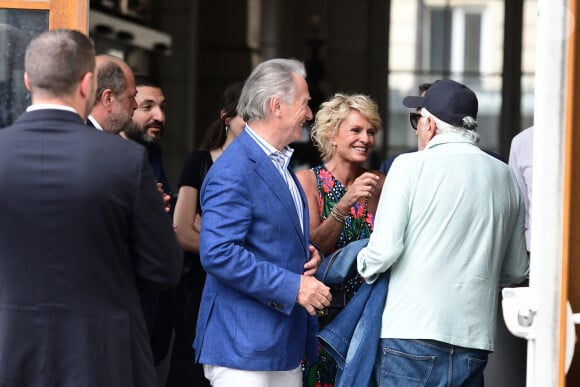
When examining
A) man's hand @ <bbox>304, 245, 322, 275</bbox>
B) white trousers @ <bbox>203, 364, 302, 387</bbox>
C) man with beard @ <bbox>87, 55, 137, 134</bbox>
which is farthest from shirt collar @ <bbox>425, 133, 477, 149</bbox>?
man with beard @ <bbox>87, 55, 137, 134</bbox>

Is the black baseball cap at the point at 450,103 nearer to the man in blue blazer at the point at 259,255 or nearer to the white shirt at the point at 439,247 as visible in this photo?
the white shirt at the point at 439,247

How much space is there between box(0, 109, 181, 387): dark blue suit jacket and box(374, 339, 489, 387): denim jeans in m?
1.08

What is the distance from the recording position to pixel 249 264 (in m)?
3.54

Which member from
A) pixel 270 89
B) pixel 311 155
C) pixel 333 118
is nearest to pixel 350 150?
pixel 333 118

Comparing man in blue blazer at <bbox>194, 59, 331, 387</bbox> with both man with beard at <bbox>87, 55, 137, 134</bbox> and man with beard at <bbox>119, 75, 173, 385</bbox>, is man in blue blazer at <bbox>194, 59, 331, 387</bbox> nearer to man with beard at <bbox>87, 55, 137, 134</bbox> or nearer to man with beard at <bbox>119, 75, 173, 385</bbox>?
man with beard at <bbox>87, 55, 137, 134</bbox>

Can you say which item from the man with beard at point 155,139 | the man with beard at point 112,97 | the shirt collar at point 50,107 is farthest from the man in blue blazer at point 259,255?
the man with beard at point 155,139

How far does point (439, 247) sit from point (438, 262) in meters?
0.05

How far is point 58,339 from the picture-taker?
2865mm

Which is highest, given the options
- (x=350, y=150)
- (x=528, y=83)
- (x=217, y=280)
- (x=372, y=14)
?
(x=372, y=14)

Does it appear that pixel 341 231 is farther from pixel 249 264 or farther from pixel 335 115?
pixel 249 264

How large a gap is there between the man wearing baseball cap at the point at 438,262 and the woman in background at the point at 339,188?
0.52 m

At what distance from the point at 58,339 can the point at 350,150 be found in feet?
7.06

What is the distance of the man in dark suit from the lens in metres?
2.81

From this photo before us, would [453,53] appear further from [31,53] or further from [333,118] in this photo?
[31,53]
